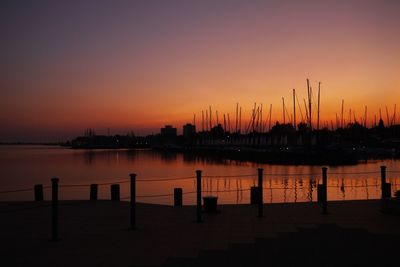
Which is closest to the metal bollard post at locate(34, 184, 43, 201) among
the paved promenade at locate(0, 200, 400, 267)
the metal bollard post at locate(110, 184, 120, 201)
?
the metal bollard post at locate(110, 184, 120, 201)

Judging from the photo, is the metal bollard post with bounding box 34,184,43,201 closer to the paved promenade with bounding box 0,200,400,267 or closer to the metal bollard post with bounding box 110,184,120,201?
the metal bollard post with bounding box 110,184,120,201

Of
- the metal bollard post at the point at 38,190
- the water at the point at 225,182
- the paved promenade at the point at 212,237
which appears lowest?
the water at the point at 225,182

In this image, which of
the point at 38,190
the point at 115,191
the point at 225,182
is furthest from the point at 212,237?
the point at 225,182

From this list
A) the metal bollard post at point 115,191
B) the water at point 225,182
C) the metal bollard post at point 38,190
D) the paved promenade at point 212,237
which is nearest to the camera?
the paved promenade at point 212,237

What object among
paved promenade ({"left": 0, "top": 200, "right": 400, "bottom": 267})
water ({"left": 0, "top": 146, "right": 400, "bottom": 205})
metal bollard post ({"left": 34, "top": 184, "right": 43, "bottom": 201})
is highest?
paved promenade ({"left": 0, "top": 200, "right": 400, "bottom": 267})

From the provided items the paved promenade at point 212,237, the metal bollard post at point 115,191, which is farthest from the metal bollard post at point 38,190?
the paved promenade at point 212,237

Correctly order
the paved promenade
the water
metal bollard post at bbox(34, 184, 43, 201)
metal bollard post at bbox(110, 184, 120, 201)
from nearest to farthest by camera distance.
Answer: the paved promenade → metal bollard post at bbox(110, 184, 120, 201) → metal bollard post at bbox(34, 184, 43, 201) → the water

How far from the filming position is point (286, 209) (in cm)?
1215

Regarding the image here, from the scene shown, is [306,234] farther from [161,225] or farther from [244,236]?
[161,225]

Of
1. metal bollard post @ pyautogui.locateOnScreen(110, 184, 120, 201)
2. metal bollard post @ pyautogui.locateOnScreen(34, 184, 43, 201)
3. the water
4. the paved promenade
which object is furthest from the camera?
the water

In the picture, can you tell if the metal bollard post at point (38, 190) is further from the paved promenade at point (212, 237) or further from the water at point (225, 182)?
the paved promenade at point (212, 237)

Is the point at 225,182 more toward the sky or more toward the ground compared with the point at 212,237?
more toward the ground

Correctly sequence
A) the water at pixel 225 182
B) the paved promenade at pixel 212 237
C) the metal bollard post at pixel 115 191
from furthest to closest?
the water at pixel 225 182
the metal bollard post at pixel 115 191
the paved promenade at pixel 212 237

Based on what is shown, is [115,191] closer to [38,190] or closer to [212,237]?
[38,190]
